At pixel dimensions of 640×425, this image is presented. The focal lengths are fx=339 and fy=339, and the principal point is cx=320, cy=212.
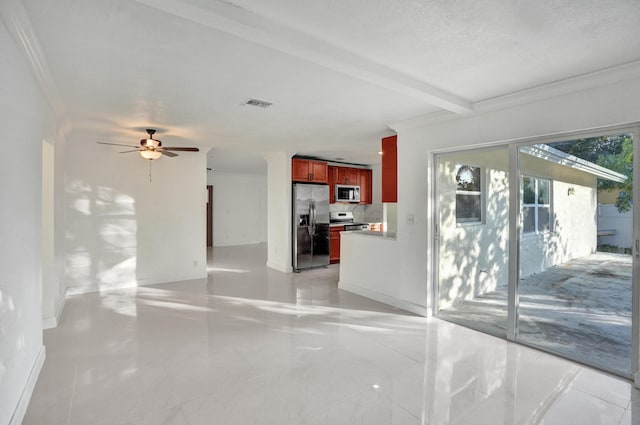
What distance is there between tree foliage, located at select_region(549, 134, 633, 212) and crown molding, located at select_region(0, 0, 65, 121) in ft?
13.1

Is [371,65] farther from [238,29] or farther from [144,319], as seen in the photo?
[144,319]

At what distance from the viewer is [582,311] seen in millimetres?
3146

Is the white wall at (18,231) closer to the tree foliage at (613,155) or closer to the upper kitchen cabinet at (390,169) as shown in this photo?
the upper kitchen cabinet at (390,169)

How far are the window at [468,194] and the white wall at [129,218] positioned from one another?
14.0 ft

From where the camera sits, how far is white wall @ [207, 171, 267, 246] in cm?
1044

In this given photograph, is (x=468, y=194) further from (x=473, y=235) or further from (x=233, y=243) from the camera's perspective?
(x=233, y=243)

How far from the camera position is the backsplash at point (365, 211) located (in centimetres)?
858

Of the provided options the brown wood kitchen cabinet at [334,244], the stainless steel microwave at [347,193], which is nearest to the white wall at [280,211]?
the brown wood kitchen cabinet at [334,244]

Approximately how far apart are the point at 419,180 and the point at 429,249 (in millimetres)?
844

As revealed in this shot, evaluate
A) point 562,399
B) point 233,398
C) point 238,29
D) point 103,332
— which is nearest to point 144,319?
point 103,332

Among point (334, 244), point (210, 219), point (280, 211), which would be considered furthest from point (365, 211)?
point (210, 219)

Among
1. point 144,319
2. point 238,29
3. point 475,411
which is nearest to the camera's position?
point 238,29

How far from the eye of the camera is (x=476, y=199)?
4664mm

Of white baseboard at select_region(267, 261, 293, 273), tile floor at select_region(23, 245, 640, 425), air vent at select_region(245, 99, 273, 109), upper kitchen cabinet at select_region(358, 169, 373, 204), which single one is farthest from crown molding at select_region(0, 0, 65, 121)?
upper kitchen cabinet at select_region(358, 169, 373, 204)
